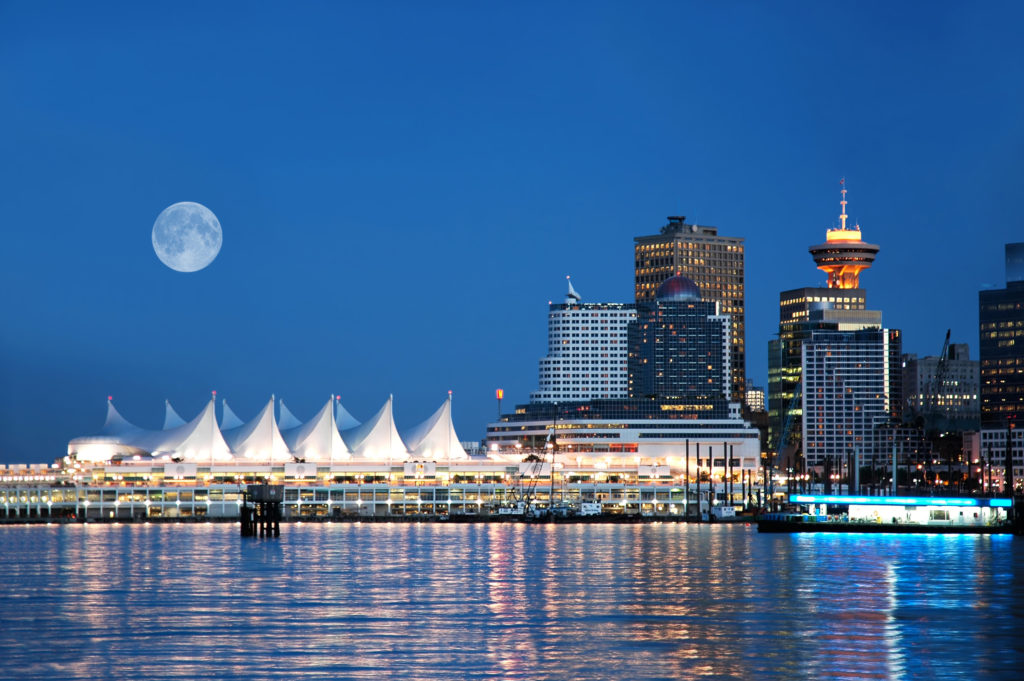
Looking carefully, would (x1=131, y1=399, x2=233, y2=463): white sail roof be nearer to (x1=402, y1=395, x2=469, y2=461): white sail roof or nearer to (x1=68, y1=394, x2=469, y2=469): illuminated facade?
(x1=68, y1=394, x2=469, y2=469): illuminated facade

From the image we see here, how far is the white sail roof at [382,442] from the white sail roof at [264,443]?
27.9 ft

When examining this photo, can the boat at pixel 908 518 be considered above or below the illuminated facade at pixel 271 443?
below

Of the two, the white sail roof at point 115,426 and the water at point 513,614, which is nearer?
the water at point 513,614

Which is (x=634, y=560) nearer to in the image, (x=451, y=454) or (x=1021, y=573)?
(x=1021, y=573)

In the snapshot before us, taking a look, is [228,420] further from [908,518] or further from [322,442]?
[908,518]

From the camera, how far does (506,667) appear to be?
3934 centimetres

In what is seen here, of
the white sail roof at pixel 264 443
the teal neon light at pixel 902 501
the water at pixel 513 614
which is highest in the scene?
the white sail roof at pixel 264 443

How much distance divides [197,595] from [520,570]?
19199 mm

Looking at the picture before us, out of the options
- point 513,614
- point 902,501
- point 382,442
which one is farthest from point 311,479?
point 513,614

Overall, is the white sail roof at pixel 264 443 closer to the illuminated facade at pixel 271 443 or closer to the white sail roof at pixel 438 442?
the illuminated facade at pixel 271 443

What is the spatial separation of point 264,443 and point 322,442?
6545 millimetres

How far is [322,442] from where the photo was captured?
178 meters

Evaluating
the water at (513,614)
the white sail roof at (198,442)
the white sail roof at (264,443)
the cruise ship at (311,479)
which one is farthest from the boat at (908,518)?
the white sail roof at (198,442)

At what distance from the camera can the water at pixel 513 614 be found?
39.8 meters
